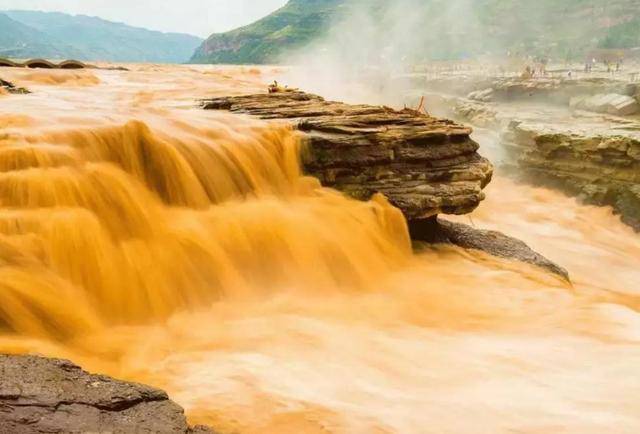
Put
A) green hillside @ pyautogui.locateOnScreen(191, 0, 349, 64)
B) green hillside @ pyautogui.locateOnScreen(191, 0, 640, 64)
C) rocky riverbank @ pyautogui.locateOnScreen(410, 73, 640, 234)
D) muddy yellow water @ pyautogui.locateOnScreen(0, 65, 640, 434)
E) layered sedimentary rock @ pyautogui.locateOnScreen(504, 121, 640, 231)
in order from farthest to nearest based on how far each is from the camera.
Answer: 1. green hillside @ pyautogui.locateOnScreen(191, 0, 349, 64)
2. green hillside @ pyautogui.locateOnScreen(191, 0, 640, 64)
3. rocky riverbank @ pyautogui.locateOnScreen(410, 73, 640, 234)
4. layered sedimentary rock @ pyautogui.locateOnScreen(504, 121, 640, 231)
5. muddy yellow water @ pyautogui.locateOnScreen(0, 65, 640, 434)

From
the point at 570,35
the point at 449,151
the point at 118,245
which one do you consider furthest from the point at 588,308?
the point at 570,35

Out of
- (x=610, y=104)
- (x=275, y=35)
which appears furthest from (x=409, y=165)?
(x=275, y=35)

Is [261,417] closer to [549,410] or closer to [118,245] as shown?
[549,410]

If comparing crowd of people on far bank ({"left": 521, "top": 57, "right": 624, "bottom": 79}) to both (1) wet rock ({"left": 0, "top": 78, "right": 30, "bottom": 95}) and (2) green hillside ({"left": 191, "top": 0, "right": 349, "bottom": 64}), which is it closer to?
(1) wet rock ({"left": 0, "top": 78, "right": 30, "bottom": 95})

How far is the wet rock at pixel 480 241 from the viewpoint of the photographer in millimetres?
9422

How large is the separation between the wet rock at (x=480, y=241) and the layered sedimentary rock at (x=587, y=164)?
28.8 feet

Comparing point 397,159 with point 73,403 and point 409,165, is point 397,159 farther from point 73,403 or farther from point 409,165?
point 73,403

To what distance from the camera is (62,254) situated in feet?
17.7

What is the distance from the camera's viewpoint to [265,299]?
21.5 feet

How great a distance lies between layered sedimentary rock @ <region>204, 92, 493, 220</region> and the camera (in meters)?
8.98

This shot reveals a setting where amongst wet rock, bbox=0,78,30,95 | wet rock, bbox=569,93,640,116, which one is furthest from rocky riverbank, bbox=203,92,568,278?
wet rock, bbox=569,93,640,116

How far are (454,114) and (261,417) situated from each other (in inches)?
1122

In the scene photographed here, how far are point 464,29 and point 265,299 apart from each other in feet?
356

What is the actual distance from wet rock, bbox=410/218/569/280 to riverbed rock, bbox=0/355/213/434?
6.88 metres
